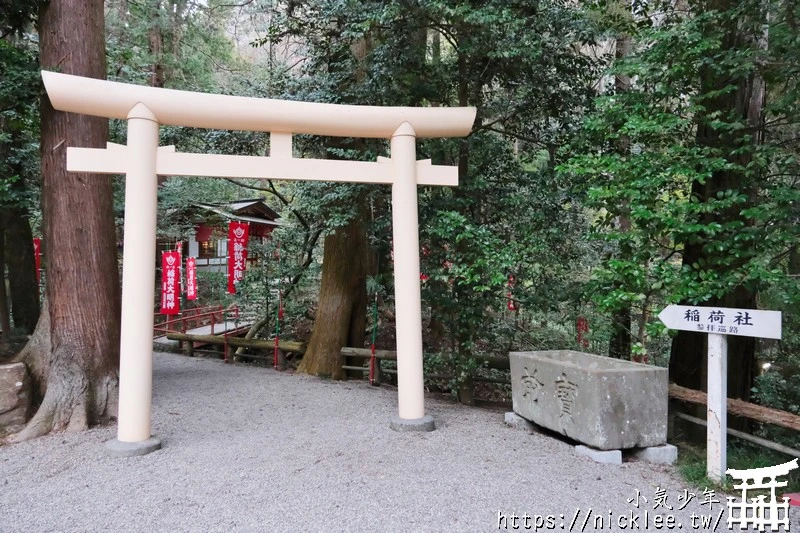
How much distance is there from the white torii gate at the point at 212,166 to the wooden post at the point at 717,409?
8.33 ft

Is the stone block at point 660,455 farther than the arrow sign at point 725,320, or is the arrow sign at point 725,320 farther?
the stone block at point 660,455

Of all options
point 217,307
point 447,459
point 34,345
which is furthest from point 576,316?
point 217,307

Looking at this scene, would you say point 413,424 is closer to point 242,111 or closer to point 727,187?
point 242,111

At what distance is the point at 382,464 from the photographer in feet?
14.2

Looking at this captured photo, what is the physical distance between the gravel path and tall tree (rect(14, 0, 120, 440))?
0.52 meters

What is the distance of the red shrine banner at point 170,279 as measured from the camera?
39.9 ft

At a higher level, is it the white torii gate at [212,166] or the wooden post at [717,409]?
the white torii gate at [212,166]

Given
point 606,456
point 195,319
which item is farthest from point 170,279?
point 606,456

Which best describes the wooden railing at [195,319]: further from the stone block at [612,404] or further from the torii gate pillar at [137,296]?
the stone block at [612,404]

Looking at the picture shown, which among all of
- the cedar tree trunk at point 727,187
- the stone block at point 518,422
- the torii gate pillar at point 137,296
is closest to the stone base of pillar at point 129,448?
the torii gate pillar at point 137,296

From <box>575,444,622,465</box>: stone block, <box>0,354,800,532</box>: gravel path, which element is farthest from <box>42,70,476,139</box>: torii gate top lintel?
<box>575,444,622,465</box>: stone block

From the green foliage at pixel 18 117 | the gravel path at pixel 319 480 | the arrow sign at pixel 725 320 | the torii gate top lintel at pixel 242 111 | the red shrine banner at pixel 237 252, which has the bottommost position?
the gravel path at pixel 319 480

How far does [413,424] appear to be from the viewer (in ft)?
17.0

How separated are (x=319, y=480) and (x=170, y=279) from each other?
9920 mm
